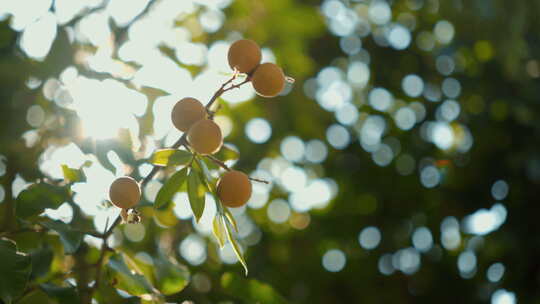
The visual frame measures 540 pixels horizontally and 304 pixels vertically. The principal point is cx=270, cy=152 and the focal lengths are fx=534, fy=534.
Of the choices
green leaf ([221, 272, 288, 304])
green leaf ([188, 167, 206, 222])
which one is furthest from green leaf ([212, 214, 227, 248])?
green leaf ([221, 272, 288, 304])

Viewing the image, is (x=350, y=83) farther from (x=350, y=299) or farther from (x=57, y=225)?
(x=57, y=225)

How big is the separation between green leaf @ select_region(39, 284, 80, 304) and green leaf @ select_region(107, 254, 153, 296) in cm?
11

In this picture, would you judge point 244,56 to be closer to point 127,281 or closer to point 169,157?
point 169,157

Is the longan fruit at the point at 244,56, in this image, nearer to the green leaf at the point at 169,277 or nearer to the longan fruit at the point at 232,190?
the longan fruit at the point at 232,190

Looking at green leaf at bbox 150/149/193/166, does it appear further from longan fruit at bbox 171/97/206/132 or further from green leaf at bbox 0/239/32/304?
green leaf at bbox 0/239/32/304

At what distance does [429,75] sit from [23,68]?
2.56m

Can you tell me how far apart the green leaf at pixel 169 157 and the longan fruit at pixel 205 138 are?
39 mm

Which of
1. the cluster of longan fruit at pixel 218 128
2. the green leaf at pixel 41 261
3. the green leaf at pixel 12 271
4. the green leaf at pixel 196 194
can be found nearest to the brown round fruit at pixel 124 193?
the cluster of longan fruit at pixel 218 128

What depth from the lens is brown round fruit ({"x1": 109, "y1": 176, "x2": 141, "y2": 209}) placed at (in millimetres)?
1152

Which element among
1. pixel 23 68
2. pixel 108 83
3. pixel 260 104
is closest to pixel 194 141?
pixel 108 83

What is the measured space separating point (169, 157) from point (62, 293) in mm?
446

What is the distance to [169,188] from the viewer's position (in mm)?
1139

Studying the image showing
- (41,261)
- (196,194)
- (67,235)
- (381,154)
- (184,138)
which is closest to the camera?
(196,194)

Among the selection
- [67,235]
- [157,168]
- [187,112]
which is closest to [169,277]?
[67,235]
